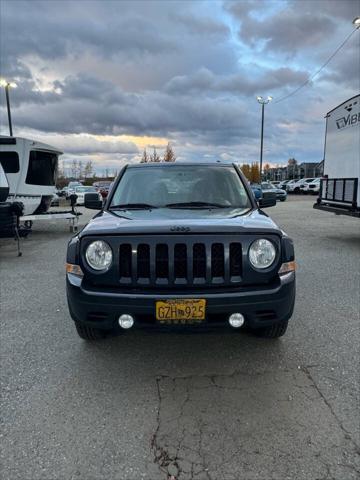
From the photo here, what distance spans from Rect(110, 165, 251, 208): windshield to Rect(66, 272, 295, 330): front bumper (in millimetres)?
1274

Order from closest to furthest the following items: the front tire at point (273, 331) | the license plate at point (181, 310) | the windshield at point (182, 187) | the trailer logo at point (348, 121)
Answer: the license plate at point (181, 310)
the front tire at point (273, 331)
the windshield at point (182, 187)
the trailer logo at point (348, 121)

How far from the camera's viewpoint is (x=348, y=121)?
920 centimetres

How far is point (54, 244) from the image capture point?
977cm

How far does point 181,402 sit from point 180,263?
1013 millimetres

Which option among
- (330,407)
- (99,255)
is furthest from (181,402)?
(99,255)

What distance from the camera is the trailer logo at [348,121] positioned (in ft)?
28.8

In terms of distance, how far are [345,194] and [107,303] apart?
27.1 ft

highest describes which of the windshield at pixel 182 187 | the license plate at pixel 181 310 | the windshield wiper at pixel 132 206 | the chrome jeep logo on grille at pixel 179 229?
the windshield at pixel 182 187

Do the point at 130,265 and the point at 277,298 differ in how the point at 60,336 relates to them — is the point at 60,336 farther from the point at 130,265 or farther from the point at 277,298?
the point at 277,298

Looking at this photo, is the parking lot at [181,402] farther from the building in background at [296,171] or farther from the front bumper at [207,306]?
the building in background at [296,171]

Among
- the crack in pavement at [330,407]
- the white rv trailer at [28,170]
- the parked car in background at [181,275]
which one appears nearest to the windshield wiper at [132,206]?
the parked car in background at [181,275]

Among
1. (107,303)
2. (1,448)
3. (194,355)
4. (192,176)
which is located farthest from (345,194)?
(1,448)

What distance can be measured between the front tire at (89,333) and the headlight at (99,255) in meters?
0.76

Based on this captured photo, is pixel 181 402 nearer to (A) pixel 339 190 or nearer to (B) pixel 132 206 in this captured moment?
(B) pixel 132 206
